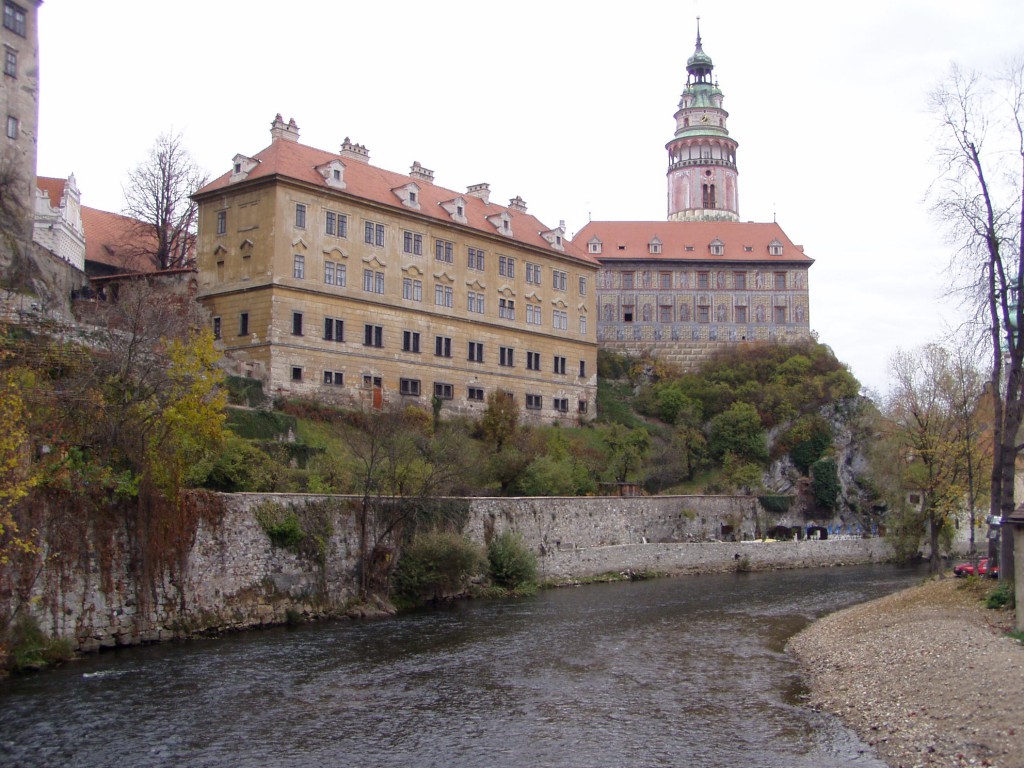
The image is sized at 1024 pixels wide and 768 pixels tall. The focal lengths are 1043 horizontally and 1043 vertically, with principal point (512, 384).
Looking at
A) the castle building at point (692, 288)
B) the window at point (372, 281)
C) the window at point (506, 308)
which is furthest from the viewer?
the castle building at point (692, 288)

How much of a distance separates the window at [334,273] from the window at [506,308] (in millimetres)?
9838

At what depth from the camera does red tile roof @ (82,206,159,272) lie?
53.3 metres

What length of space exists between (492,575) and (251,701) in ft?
57.1

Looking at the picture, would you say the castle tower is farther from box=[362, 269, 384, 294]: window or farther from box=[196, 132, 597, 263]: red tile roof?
box=[362, 269, 384, 294]: window

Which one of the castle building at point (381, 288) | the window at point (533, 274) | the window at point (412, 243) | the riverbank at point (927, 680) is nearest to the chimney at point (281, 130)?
the castle building at point (381, 288)

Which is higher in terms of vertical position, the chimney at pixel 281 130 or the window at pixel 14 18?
the window at pixel 14 18

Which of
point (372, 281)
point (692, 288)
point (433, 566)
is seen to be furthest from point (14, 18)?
point (692, 288)

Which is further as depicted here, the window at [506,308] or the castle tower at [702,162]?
the castle tower at [702,162]

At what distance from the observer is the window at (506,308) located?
54.0 m

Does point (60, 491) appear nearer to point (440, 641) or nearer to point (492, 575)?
point (440, 641)

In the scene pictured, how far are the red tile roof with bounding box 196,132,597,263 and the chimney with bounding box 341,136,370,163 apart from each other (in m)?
0.54

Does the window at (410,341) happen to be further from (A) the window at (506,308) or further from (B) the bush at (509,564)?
(B) the bush at (509,564)

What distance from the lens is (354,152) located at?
172 feet

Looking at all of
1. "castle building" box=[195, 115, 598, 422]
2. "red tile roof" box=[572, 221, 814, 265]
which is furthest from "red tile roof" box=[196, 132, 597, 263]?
"red tile roof" box=[572, 221, 814, 265]
